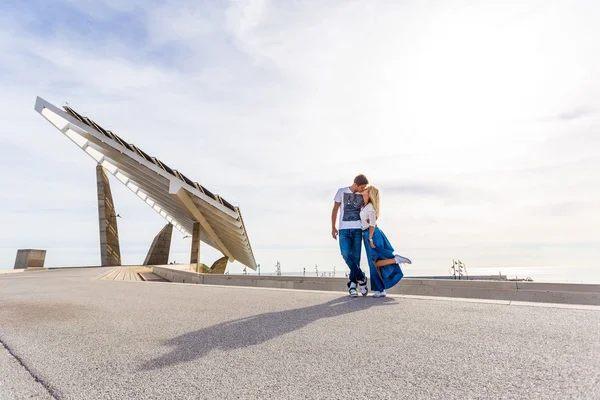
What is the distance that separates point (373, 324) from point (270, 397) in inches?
66.8

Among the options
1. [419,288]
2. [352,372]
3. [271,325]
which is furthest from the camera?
[419,288]

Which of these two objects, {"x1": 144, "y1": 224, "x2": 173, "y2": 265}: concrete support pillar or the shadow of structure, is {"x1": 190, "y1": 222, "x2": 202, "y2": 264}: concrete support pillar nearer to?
{"x1": 144, "y1": 224, "x2": 173, "y2": 265}: concrete support pillar

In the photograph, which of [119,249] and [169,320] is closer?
[169,320]

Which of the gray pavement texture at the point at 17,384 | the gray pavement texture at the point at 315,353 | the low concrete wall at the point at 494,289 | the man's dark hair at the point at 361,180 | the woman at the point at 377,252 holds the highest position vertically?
the man's dark hair at the point at 361,180

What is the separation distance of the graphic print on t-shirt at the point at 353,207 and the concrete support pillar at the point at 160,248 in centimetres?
3186

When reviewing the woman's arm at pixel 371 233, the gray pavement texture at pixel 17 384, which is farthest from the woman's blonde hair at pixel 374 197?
the gray pavement texture at pixel 17 384

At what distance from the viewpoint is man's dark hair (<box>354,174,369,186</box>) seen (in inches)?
222

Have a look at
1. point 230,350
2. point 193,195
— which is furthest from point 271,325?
point 193,195

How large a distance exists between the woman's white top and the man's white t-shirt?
0.41 ft

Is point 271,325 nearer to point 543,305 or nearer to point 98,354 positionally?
point 98,354

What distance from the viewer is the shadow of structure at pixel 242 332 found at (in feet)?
8.19

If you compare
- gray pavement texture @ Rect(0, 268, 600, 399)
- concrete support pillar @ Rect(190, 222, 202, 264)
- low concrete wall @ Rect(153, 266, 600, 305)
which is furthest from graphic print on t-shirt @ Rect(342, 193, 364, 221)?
concrete support pillar @ Rect(190, 222, 202, 264)

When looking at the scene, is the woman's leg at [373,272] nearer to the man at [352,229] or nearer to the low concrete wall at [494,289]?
the man at [352,229]

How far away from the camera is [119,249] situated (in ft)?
98.8
